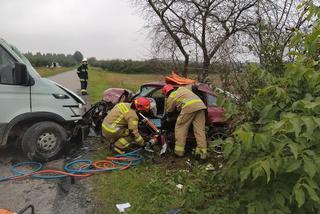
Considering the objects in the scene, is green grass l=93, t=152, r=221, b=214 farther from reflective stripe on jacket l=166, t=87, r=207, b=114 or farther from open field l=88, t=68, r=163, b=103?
open field l=88, t=68, r=163, b=103

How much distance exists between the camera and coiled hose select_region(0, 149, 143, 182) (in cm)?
561

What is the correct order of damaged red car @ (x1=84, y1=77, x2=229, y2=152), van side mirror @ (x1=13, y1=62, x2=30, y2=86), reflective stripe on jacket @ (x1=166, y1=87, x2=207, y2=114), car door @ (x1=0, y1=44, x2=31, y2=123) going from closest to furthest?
van side mirror @ (x1=13, y1=62, x2=30, y2=86)
car door @ (x1=0, y1=44, x2=31, y2=123)
reflective stripe on jacket @ (x1=166, y1=87, x2=207, y2=114)
damaged red car @ (x1=84, y1=77, x2=229, y2=152)

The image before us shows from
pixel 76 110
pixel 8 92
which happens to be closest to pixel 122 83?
pixel 76 110

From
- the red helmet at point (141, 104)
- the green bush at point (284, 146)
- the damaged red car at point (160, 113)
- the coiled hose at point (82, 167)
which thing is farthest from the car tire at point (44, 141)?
the green bush at point (284, 146)

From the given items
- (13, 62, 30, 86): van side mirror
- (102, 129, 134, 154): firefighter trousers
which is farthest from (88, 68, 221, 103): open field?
(13, 62, 30, 86): van side mirror

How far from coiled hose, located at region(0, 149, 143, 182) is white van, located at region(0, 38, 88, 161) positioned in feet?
1.36

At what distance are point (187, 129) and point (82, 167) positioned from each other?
2.04 meters

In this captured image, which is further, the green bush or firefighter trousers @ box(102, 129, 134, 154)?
firefighter trousers @ box(102, 129, 134, 154)

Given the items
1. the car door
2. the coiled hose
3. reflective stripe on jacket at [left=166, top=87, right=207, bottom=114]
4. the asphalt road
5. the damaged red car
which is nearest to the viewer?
the asphalt road

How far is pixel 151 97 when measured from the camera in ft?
26.5

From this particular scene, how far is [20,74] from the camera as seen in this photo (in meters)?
5.90

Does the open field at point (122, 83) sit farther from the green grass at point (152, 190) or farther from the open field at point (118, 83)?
the green grass at point (152, 190)

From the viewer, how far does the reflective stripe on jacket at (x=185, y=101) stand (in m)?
6.54

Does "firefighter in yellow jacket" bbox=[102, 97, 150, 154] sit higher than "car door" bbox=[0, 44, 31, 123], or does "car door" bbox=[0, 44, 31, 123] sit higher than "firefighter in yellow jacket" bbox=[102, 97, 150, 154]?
"car door" bbox=[0, 44, 31, 123]
